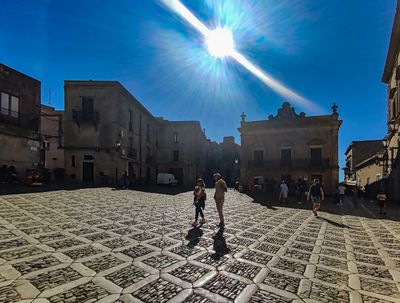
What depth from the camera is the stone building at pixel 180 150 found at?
4006 cm

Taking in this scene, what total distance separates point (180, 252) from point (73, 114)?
24.9m

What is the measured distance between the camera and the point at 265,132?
3081cm

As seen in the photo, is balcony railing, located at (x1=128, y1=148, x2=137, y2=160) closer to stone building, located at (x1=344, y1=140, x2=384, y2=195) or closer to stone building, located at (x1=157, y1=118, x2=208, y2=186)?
stone building, located at (x1=157, y1=118, x2=208, y2=186)

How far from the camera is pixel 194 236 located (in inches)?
259

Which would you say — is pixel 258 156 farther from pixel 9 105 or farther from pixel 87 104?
pixel 9 105

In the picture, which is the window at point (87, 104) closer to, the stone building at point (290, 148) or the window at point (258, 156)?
the stone building at point (290, 148)

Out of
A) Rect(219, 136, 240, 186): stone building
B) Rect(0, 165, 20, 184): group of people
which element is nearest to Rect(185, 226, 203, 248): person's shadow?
Rect(0, 165, 20, 184): group of people

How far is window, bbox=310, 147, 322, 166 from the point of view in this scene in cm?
2844

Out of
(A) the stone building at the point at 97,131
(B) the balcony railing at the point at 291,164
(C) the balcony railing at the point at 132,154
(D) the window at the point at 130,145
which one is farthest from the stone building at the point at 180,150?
(B) the balcony railing at the point at 291,164

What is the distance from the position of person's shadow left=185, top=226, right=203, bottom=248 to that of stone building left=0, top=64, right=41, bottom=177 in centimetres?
1782

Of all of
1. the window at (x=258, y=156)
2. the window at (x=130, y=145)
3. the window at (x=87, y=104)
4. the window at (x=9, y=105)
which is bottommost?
the window at (x=258, y=156)

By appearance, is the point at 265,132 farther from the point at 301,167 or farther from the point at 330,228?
the point at 330,228

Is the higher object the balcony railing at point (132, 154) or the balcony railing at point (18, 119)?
the balcony railing at point (18, 119)

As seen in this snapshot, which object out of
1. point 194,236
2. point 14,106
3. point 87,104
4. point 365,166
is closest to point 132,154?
point 87,104
